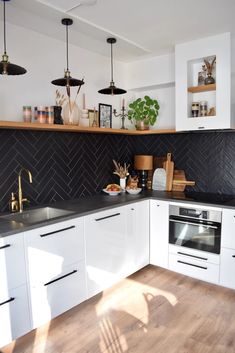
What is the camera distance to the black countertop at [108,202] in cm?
199

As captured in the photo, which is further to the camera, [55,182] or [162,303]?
[55,182]

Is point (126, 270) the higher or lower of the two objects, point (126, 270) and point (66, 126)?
the lower

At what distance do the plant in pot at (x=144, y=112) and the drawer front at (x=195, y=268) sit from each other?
1.54 metres

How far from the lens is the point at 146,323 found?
7.25 ft

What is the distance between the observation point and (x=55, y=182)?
2797 millimetres

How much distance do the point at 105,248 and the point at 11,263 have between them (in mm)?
924

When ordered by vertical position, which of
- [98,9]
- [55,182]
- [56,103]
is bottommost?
[55,182]

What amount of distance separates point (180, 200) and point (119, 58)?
71.3 inches

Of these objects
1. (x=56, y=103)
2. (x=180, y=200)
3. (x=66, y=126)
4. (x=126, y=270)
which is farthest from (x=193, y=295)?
(x=56, y=103)

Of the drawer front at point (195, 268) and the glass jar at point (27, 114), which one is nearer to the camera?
the glass jar at point (27, 114)

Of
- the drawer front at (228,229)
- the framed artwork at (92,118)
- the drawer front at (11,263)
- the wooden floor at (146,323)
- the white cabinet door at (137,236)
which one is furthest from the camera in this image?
the framed artwork at (92,118)

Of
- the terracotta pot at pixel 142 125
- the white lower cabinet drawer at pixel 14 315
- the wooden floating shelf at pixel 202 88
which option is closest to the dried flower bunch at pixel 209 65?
the wooden floating shelf at pixel 202 88

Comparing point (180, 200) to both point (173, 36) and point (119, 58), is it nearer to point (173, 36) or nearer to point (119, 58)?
point (173, 36)

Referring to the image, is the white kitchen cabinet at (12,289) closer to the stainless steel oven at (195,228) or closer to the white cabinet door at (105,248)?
the white cabinet door at (105,248)
